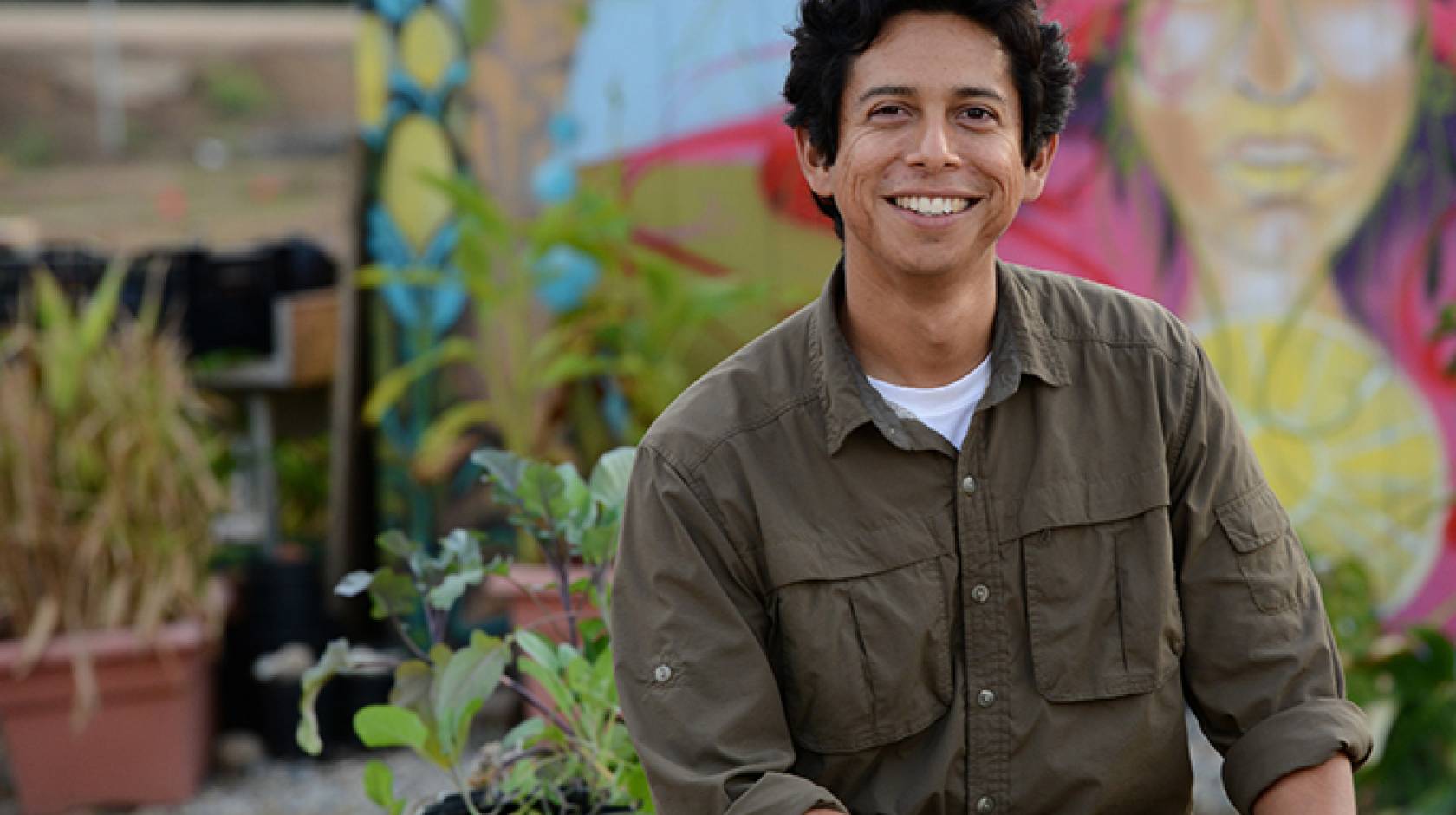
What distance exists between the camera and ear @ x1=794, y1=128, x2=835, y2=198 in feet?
7.06

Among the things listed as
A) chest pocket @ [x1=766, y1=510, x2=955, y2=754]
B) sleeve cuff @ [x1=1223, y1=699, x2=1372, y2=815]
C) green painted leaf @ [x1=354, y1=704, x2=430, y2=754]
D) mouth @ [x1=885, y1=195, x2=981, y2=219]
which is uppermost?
mouth @ [x1=885, y1=195, x2=981, y2=219]

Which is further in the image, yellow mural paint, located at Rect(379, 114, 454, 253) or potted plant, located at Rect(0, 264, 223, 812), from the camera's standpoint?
yellow mural paint, located at Rect(379, 114, 454, 253)

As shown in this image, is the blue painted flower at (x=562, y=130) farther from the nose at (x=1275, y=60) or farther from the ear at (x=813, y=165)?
the ear at (x=813, y=165)

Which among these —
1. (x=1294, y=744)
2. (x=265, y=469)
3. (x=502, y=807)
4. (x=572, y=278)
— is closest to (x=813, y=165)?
(x=1294, y=744)

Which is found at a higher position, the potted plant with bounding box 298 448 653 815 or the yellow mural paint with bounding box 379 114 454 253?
the yellow mural paint with bounding box 379 114 454 253

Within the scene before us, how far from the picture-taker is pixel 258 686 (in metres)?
5.07

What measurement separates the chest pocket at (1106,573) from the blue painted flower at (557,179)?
3.08m

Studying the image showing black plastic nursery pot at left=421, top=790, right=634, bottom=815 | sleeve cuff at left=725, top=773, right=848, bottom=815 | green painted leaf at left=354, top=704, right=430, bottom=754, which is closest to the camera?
sleeve cuff at left=725, top=773, right=848, bottom=815

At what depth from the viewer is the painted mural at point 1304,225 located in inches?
166

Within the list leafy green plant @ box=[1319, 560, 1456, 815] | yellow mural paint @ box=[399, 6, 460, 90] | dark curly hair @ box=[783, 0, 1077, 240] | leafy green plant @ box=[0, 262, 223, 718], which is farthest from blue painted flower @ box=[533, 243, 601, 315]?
dark curly hair @ box=[783, 0, 1077, 240]

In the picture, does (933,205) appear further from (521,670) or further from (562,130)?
(562,130)

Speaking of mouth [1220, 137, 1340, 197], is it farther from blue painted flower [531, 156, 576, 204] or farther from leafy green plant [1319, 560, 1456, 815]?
blue painted flower [531, 156, 576, 204]

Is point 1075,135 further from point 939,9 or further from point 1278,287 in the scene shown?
point 939,9

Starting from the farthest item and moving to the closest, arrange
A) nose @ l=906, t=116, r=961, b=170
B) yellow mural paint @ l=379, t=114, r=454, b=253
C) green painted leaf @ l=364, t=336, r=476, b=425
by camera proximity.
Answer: yellow mural paint @ l=379, t=114, r=454, b=253
green painted leaf @ l=364, t=336, r=476, b=425
nose @ l=906, t=116, r=961, b=170
